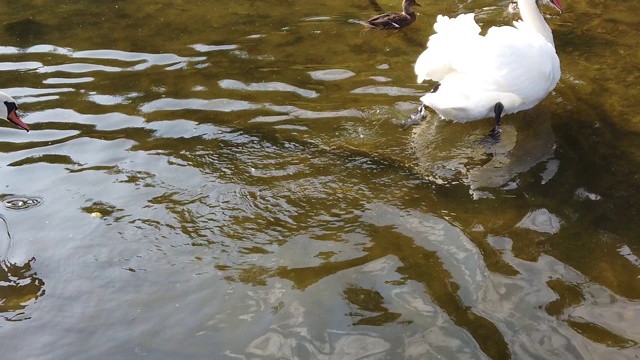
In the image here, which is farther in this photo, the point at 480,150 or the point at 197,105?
the point at 197,105

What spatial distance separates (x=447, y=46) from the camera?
5.70 metres

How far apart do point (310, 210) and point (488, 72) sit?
6.27ft

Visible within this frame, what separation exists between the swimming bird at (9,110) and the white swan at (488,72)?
3.71 m

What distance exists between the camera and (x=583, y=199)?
15.4 ft

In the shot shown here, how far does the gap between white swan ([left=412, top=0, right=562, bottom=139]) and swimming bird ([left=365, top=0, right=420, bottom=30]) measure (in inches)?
83.9

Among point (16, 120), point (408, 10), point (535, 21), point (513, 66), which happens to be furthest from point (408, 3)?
point (16, 120)

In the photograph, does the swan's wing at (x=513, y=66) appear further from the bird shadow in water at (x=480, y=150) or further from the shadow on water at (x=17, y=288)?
the shadow on water at (x=17, y=288)

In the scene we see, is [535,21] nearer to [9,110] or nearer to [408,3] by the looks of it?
[408,3]

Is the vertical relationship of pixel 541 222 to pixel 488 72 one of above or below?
below

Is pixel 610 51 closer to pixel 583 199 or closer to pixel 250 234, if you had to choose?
pixel 583 199

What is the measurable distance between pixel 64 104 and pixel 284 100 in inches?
91.4

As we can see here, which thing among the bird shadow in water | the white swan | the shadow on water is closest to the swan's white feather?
the white swan

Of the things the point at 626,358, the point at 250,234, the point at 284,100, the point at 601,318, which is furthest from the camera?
the point at 284,100

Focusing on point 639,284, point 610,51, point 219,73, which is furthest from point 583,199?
point 219,73
